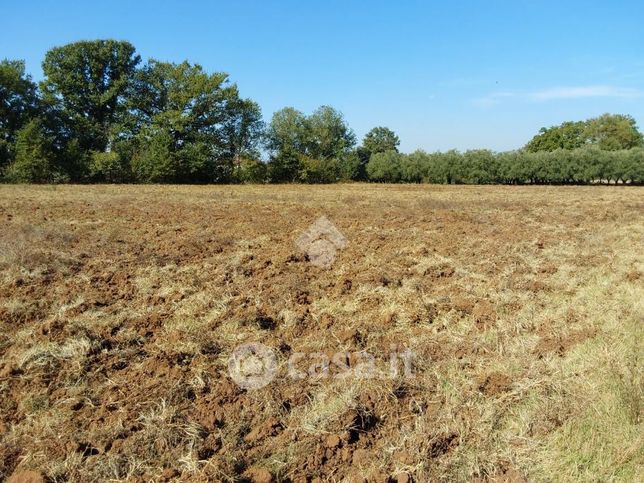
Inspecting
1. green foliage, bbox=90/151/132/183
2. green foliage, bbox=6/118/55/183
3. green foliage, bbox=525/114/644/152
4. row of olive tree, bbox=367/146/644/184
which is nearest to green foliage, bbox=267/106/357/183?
row of olive tree, bbox=367/146/644/184

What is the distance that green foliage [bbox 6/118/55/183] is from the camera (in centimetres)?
3228

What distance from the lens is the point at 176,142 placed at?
39.7 meters

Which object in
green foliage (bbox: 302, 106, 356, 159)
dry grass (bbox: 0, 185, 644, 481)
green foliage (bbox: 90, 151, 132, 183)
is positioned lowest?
dry grass (bbox: 0, 185, 644, 481)

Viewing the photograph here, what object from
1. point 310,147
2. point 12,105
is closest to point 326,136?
point 310,147

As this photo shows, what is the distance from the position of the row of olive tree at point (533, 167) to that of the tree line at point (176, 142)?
100mm

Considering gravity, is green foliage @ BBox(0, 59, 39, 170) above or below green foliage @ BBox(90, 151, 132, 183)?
above

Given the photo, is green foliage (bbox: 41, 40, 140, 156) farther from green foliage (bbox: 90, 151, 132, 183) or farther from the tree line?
green foliage (bbox: 90, 151, 132, 183)

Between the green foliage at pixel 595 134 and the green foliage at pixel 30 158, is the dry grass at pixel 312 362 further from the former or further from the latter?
the green foliage at pixel 595 134

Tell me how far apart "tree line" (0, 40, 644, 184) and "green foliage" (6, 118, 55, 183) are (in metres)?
0.07

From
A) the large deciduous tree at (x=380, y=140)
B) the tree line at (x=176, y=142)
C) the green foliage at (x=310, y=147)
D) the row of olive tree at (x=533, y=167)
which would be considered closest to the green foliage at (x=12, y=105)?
the tree line at (x=176, y=142)

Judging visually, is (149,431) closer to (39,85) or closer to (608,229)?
(608,229)

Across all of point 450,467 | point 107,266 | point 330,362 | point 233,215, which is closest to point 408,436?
point 450,467

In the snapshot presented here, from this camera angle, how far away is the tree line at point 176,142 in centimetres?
3512

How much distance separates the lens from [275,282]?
6.70 metres
